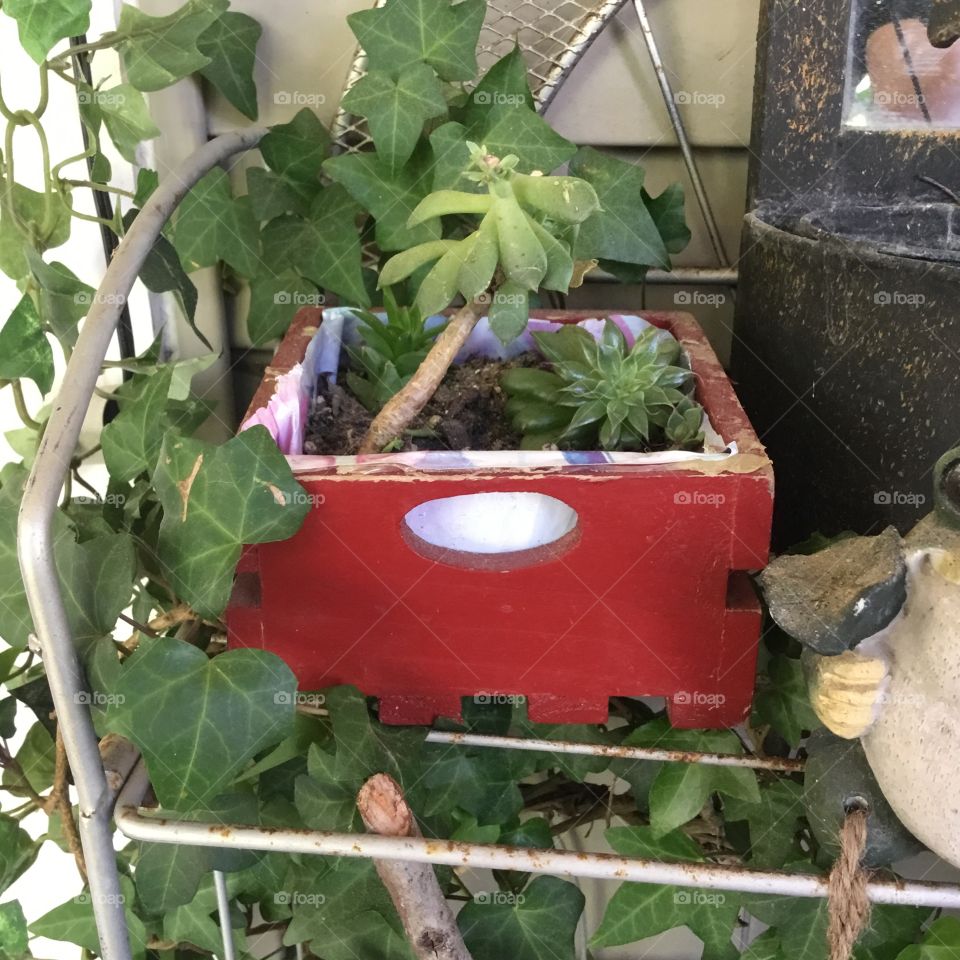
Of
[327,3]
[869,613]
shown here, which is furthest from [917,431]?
[327,3]

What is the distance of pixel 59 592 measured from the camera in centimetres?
42

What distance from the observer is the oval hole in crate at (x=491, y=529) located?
50 cm

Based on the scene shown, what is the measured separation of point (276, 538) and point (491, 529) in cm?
11

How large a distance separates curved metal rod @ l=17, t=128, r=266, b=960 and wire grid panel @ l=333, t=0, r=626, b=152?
0.27 metres

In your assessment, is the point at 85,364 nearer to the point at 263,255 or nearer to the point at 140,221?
the point at 140,221

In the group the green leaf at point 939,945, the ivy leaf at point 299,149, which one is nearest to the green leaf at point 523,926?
the green leaf at point 939,945

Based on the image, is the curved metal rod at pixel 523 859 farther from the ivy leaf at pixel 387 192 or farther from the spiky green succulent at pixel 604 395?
the ivy leaf at pixel 387 192

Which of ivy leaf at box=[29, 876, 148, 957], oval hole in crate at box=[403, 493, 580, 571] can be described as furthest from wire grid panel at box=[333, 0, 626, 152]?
ivy leaf at box=[29, 876, 148, 957]

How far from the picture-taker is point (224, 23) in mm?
717

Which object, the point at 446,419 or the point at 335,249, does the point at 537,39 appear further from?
the point at 446,419

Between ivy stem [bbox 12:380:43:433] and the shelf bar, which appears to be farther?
ivy stem [bbox 12:380:43:433]

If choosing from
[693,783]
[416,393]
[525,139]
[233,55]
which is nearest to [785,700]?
[693,783]

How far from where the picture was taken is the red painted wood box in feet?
1.52

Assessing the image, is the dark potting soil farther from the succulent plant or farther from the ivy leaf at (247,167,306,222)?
the ivy leaf at (247,167,306,222)
